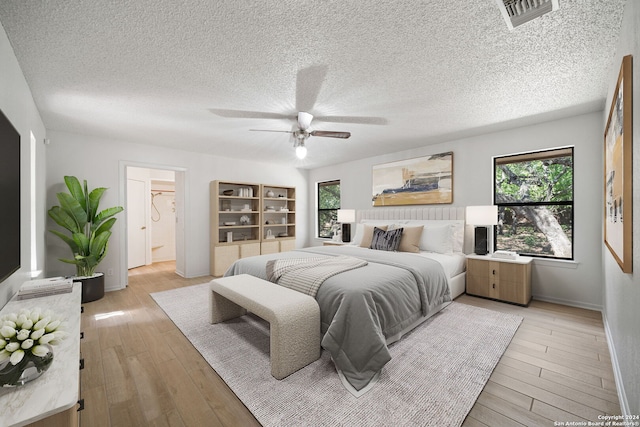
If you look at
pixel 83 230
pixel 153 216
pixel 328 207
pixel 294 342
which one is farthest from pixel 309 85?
pixel 153 216

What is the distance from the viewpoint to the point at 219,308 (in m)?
2.84

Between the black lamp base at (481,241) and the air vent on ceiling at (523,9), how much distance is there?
2.81m

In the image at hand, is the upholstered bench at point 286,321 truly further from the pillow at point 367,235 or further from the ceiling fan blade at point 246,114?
the pillow at point 367,235

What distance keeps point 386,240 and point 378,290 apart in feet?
6.30

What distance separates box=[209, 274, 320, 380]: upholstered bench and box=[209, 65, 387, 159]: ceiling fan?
1.78 m

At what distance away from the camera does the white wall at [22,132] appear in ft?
5.56

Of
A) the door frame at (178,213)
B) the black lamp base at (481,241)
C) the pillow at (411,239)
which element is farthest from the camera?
the door frame at (178,213)

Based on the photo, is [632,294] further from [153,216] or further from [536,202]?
[153,216]

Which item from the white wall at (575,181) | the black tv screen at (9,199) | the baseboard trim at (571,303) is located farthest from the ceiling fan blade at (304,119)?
the baseboard trim at (571,303)

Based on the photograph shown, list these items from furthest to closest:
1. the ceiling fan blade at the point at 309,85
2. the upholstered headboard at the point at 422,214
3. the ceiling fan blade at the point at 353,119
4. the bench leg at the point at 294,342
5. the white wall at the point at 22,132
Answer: the upholstered headboard at the point at 422,214, the ceiling fan blade at the point at 353,119, the ceiling fan blade at the point at 309,85, the bench leg at the point at 294,342, the white wall at the point at 22,132

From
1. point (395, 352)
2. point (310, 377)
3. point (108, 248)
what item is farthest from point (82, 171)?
point (395, 352)

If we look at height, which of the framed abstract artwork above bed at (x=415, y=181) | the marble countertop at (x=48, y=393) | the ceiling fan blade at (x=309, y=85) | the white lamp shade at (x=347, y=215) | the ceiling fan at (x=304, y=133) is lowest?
the marble countertop at (x=48, y=393)

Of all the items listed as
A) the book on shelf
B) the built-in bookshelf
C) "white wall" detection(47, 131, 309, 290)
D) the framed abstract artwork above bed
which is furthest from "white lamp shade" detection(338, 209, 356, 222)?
the book on shelf

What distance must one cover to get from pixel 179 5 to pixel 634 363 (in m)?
3.05
